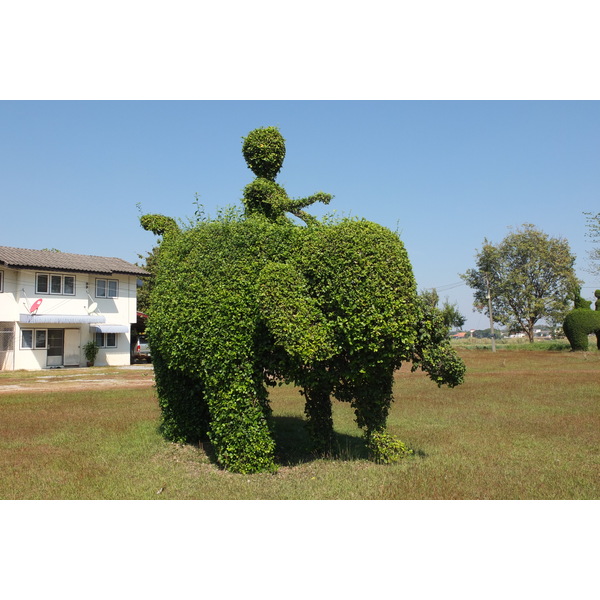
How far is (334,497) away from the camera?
617 centimetres

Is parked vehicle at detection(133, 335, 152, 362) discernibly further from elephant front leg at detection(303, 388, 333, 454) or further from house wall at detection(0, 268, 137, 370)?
elephant front leg at detection(303, 388, 333, 454)

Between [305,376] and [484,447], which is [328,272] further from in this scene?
[484,447]

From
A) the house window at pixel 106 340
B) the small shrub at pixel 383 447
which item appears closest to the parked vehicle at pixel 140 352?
the house window at pixel 106 340

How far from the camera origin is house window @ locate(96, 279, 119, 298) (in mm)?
30359

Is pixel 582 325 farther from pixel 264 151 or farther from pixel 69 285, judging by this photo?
pixel 69 285

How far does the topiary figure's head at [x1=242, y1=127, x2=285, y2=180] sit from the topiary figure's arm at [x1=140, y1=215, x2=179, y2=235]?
6.22 ft

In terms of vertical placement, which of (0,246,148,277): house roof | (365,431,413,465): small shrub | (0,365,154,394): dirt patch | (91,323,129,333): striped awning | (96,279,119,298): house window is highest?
(0,246,148,277): house roof

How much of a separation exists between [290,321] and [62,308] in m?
25.6

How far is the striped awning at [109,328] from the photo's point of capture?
1170 inches

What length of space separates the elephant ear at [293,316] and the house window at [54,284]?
2499cm

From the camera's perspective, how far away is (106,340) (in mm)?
31016

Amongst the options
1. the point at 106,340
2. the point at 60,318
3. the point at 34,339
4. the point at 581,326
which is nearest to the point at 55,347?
the point at 34,339

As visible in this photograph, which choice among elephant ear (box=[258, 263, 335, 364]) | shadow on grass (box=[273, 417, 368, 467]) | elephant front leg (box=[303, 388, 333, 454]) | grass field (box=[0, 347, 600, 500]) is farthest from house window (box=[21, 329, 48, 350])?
elephant ear (box=[258, 263, 335, 364])

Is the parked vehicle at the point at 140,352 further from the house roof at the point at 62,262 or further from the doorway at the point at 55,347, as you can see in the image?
the doorway at the point at 55,347
